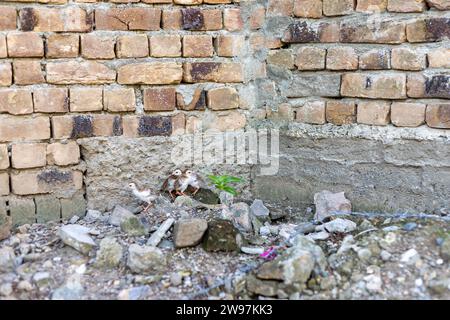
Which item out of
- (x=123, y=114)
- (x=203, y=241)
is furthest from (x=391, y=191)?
(x=123, y=114)

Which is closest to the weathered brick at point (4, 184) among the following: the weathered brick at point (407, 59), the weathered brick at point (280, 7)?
the weathered brick at point (280, 7)

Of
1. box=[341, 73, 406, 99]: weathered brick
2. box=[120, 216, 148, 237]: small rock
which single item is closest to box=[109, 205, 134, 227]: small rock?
box=[120, 216, 148, 237]: small rock

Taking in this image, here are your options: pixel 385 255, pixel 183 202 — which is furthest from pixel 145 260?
pixel 385 255

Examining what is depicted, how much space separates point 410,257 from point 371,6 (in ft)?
3.89

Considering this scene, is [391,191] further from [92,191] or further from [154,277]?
[92,191]

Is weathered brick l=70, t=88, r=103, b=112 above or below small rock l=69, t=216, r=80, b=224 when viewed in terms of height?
above

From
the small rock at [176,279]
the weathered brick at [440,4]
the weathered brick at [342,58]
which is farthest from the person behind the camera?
the weathered brick at [342,58]

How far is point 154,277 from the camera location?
7.03ft

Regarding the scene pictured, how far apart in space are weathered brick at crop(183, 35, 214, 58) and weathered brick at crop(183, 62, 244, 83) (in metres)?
0.05

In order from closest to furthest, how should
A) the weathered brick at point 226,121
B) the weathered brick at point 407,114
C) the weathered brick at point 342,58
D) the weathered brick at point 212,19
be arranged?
the weathered brick at point 407,114
the weathered brick at point 342,58
the weathered brick at point 212,19
the weathered brick at point 226,121

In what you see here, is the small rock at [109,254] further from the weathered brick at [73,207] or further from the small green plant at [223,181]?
the small green plant at [223,181]

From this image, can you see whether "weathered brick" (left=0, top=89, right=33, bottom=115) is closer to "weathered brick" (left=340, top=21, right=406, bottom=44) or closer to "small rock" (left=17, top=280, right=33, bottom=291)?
"small rock" (left=17, top=280, right=33, bottom=291)

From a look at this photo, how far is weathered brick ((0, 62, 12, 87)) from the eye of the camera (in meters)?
2.46

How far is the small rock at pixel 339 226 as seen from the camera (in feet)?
8.02
